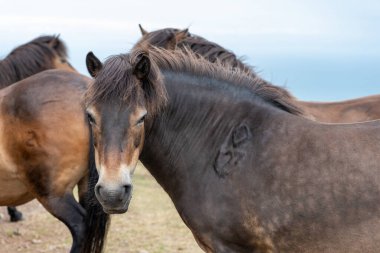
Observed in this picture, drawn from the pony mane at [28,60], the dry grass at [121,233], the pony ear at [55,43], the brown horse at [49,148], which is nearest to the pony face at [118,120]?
the brown horse at [49,148]

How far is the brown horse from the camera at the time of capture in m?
5.49

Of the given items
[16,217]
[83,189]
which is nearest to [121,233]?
[16,217]

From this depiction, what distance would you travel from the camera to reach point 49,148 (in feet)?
18.0

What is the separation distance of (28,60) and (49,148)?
2825 millimetres

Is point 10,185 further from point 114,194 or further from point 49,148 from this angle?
point 114,194

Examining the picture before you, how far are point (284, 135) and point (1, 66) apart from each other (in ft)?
16.5

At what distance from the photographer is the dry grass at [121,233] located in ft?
24.9

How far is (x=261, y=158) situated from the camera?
12.5ft

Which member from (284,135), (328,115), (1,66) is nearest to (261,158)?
(284,135)

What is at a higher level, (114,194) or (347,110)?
(347,110)

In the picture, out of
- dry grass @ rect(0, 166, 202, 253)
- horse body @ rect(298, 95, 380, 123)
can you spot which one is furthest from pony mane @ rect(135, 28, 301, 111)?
dry grass @ rect(0, 166, 202, 253)

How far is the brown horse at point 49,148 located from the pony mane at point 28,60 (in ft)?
6.97

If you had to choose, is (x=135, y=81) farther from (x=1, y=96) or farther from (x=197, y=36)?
(x=197, y=36)

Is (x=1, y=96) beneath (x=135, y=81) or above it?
beneath
